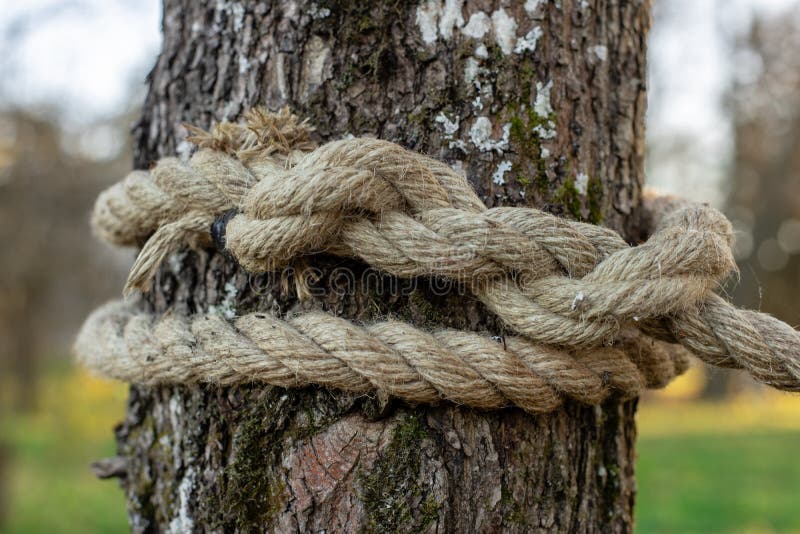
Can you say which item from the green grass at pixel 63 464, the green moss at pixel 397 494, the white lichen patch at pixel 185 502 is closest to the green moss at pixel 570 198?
the green moss at pixel 397 494

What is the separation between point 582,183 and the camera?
113 centimetres

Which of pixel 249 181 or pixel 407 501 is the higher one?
pixel 249 181

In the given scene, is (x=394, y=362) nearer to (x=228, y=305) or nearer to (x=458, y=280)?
(x=458, y=280)

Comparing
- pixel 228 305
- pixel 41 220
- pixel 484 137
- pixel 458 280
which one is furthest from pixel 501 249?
pixel 41 220

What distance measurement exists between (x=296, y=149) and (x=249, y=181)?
3.8 inches

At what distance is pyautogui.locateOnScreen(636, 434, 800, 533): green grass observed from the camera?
398cm

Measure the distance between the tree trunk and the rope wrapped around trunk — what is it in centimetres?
6

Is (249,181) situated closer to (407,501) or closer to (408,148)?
(408,148)

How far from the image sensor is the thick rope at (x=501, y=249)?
96 centimetres

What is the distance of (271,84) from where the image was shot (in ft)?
3.71

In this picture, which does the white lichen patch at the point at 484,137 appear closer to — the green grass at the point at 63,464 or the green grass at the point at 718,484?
the green grass at the point at 718,484

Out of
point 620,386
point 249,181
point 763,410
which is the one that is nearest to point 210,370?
point 249,181

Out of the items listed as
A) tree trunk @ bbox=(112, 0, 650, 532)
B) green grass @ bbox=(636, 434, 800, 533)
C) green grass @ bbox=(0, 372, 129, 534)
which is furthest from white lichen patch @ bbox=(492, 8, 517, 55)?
green grass @ bbox=(0, 372, 129, 534)

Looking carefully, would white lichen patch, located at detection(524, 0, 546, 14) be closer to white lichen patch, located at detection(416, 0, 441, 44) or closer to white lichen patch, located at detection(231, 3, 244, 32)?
white lichen patch, located at detection(416, 0, 441, 44)
